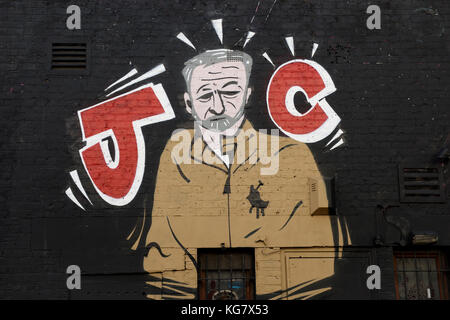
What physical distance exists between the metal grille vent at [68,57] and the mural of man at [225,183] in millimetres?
1667

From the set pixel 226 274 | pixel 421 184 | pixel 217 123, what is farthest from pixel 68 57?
pixel 421 184

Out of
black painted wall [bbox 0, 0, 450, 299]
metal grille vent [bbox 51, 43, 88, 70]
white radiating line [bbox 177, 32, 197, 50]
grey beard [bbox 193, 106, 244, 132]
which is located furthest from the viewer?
white radiating line [bbox 177, 32, 197, 50]

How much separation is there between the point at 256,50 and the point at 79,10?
298 cm

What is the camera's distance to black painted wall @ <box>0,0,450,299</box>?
11.4 m

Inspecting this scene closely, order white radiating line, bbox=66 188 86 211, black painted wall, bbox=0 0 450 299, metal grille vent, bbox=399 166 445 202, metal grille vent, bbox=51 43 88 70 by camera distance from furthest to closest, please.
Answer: metal grille vent, bbox=51 43 88 70 < metal grille vent, bbox=399 166 445 202 < white radiating line, bbox=66 188 86 211 < black painted wall, bbox=0 0 450 299

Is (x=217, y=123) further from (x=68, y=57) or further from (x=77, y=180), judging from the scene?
(x=68, y=57)

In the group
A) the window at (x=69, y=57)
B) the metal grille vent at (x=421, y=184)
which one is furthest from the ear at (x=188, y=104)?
the metal grille vent at (x=421, y=184)

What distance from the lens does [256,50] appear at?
1219cm

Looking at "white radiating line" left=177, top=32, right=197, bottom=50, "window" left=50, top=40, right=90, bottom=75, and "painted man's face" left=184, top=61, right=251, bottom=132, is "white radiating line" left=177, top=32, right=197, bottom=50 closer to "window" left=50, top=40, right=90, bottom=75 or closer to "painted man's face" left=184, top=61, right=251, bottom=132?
"painted man's face" left=184, top=61, right=251, bottom=132

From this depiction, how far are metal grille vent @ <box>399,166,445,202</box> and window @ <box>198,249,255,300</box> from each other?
2.65 m

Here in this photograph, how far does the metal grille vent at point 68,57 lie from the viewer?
12062 mm

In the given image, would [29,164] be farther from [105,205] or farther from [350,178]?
[350,178]

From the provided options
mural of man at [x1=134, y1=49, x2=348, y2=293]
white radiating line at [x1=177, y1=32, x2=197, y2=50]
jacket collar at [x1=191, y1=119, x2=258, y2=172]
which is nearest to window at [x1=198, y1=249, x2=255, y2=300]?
mural of man at [x1=134, y1=49, x2=348, y2=293]

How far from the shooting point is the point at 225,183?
11.8 m
